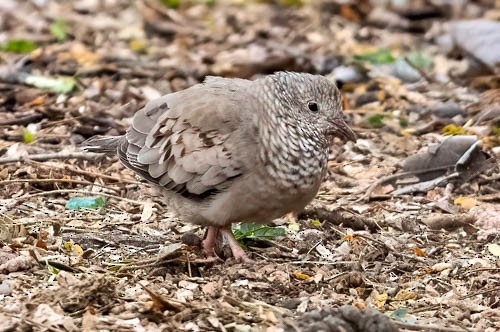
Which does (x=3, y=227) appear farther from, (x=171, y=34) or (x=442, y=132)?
(x=171, y=34)

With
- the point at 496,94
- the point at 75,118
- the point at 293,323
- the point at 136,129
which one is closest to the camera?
the point at 293,323

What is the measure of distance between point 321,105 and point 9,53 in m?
4.33

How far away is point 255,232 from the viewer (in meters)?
5.62

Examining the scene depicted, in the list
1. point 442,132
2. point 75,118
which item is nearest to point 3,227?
point 75,118

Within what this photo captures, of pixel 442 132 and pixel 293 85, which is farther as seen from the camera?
pixel 442 132

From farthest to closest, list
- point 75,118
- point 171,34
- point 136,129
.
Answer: point 171,34, point 75,118, point 136,129

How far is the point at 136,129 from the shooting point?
18.6 feet

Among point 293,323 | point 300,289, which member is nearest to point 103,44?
point 300,289

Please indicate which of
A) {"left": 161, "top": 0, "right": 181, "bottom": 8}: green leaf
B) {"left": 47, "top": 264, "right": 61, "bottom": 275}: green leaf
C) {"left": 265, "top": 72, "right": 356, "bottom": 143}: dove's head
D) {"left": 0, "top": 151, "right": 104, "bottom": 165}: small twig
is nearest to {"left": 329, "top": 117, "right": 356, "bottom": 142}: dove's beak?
{"left": 265, "top": 72, "right": 356, "bottom": 143}: dove's head

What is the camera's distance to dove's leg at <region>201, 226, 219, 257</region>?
5.31 meters

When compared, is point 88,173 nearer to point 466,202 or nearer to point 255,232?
point 255,232

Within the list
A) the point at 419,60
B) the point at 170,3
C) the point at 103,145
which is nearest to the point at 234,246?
the point at 103,145

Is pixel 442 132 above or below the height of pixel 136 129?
below

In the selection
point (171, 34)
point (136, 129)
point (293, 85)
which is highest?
point (293, 85)
